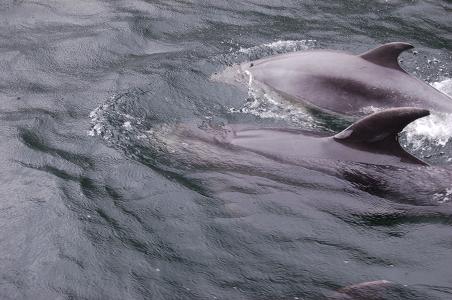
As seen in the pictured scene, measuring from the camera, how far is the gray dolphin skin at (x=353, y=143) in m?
6.82

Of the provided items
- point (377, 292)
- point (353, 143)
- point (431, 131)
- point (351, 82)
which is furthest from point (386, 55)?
point (377, 292)

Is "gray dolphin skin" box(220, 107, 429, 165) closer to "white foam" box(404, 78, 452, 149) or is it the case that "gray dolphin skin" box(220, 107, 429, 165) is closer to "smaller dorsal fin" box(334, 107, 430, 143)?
"smaller dorsal fin" box(334, 107, 430, 143)

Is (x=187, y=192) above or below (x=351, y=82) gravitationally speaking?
below

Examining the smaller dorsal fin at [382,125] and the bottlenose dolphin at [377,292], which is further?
the smaller dorsal fin at [382,125]

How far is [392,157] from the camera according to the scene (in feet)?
23.3

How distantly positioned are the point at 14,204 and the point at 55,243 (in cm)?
88

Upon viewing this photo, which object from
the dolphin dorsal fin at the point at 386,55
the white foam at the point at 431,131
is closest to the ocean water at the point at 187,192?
the white foam at the point at 431,131

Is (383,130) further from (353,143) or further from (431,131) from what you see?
(431,131)

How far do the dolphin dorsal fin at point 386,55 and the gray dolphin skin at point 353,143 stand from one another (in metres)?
2.04

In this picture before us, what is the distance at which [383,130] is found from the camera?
689 centimetres

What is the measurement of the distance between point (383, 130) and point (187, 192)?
2.20m

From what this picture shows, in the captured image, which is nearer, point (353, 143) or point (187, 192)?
point (353, 143)

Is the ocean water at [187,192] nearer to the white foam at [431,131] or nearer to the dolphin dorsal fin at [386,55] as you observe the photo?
the white foam at [431,131]

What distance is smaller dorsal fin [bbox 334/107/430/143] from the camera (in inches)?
265
